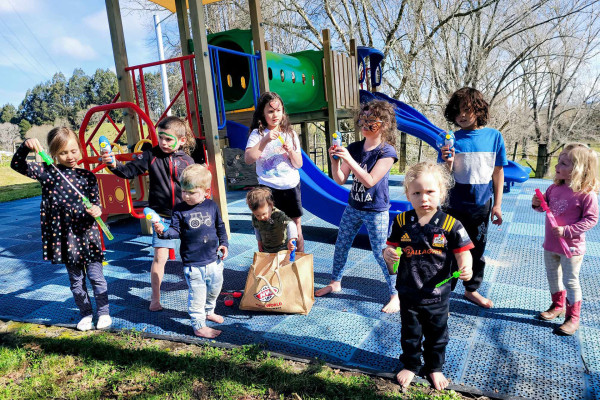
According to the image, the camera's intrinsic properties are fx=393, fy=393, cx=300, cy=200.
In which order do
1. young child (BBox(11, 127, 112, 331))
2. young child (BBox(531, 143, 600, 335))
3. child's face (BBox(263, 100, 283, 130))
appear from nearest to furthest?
young child (BBox(531, 143, 600, 335)) → young child (BBox(11, 127, 112, 331)) → child's face (BBox(263, 100, 283, 130))

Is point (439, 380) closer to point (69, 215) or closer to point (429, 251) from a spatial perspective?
point (429, 251)

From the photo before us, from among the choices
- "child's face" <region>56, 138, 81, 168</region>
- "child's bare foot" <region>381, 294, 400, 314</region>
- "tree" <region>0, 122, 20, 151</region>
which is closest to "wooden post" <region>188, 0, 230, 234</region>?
"child's face" <region>56, 138, 81, 168</region>

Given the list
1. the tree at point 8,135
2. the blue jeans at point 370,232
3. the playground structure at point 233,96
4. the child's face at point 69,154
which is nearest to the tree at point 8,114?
the tree at point 8,135

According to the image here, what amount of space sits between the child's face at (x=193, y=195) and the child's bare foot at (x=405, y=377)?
166 centimetres

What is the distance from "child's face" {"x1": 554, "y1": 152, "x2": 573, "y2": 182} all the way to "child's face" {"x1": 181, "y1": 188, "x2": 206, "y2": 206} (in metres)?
2.32

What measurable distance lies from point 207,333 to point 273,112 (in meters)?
1.80

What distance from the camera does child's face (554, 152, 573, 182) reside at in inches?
95.5

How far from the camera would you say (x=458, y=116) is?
2.83 meters

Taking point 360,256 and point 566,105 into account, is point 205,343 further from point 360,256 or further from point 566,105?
point 566,105

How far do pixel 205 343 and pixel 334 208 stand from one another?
255 cm

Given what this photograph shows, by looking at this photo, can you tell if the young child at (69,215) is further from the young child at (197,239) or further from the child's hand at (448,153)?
the child's hand at (448,153)

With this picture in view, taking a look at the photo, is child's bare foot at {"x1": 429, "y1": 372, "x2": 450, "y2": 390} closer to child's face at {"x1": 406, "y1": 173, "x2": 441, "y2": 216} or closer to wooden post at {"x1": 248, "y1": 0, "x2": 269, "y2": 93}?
child's face at {"x1": 406, "y1": 173, "x2": 441, "y2": 216}

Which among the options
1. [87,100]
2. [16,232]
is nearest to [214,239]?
[16,232]

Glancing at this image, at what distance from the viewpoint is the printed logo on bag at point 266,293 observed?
2.93m
